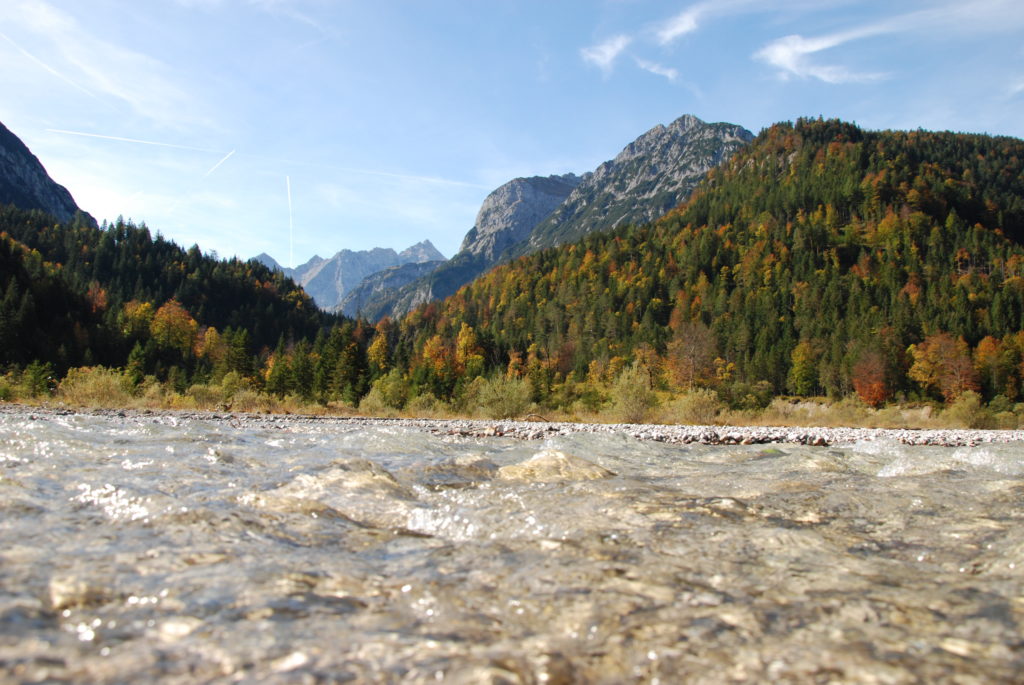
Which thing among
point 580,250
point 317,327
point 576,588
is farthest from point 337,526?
point 317,327

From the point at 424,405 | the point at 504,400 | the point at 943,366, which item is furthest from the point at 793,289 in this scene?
the point at 504,400

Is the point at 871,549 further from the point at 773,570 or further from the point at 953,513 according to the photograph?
the point at 953,513

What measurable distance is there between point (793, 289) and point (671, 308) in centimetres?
2492

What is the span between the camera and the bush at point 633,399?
1257 inches

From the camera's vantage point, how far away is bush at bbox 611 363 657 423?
1257 inches

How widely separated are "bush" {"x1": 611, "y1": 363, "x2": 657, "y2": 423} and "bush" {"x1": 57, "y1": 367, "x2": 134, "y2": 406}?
28638mm

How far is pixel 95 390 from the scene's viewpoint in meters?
32.0

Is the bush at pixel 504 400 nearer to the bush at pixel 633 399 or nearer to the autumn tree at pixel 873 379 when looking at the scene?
the bush at pixel 633 399

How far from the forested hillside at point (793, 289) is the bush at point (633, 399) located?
8566 millimetres

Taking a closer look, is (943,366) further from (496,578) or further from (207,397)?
(496,578)

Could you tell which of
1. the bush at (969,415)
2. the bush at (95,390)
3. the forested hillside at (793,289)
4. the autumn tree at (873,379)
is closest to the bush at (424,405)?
the forested hillside at (793,289)

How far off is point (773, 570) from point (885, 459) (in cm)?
1146

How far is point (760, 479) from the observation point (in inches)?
392

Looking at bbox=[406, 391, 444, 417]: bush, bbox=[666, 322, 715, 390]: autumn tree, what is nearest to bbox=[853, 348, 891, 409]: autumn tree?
bbox=[666, 322, 715, 390]: autumn tree
